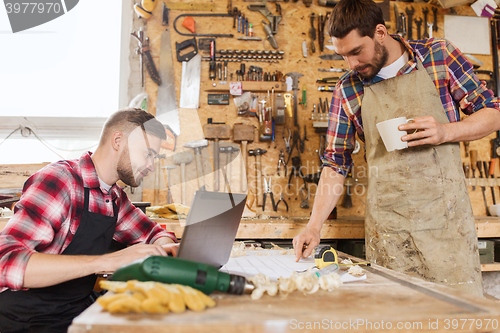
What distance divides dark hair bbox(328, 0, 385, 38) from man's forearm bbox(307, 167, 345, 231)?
2.20 ft

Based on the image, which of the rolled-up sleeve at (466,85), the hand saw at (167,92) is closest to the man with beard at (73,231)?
the rolled-up sleeve at (466,85)

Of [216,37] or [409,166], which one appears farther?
[216,37]

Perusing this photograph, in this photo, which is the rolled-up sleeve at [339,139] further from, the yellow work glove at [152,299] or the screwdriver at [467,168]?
the screwdriver at [467,168]

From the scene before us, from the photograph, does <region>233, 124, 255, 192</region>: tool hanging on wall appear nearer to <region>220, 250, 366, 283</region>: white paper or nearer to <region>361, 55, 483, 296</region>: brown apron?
<region>361, 55, 483, 296</region>: brown apron

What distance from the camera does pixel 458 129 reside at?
1.33 meters

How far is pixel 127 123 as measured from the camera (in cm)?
134

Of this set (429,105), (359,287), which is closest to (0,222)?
(359,287)

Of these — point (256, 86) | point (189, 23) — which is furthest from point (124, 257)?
point (189, 23)

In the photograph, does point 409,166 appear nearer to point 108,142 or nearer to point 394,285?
point 394,285

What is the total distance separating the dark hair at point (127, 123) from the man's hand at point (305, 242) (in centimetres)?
74

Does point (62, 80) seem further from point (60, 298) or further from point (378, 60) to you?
point (378, 60)

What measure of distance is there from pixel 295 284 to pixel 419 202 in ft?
2.98

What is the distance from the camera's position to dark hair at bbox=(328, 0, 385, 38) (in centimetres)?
142

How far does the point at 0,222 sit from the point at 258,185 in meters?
1.91
